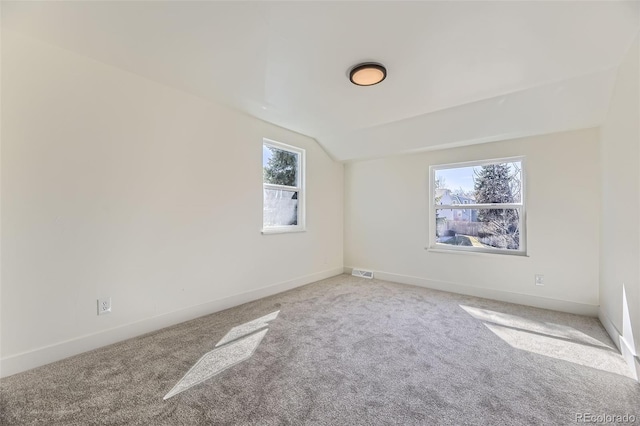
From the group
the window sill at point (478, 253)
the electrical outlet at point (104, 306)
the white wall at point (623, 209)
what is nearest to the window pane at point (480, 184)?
the window sill at point (478, 253)

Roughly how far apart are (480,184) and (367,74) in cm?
245

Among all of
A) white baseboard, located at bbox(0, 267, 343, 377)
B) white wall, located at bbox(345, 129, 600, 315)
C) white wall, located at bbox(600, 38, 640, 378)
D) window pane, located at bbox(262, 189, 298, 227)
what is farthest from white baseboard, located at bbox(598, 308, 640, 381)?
window pane, located at bbox(262, 189, 298, 227)

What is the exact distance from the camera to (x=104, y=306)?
2.31 metres

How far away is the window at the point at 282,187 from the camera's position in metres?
3.79

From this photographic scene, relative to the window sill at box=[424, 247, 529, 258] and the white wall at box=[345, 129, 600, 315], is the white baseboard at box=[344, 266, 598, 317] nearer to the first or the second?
the white wall at box=[345, 129, 600, 315]

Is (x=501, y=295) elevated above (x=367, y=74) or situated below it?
below

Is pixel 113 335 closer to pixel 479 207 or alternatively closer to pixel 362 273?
pixel 362 273

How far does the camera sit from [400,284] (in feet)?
14.1

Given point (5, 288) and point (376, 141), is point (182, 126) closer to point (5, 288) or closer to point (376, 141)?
point (5, 288)

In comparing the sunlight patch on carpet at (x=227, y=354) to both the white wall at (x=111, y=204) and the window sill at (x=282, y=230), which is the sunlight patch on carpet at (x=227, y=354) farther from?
the window sill at (x=282, y=230)

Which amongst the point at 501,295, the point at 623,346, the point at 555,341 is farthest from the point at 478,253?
the point at 623,346

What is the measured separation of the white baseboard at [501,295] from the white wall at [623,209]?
279 mm

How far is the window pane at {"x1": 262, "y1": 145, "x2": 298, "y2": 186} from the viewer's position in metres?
3.79

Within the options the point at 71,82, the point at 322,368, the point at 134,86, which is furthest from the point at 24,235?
the point at 322,368
